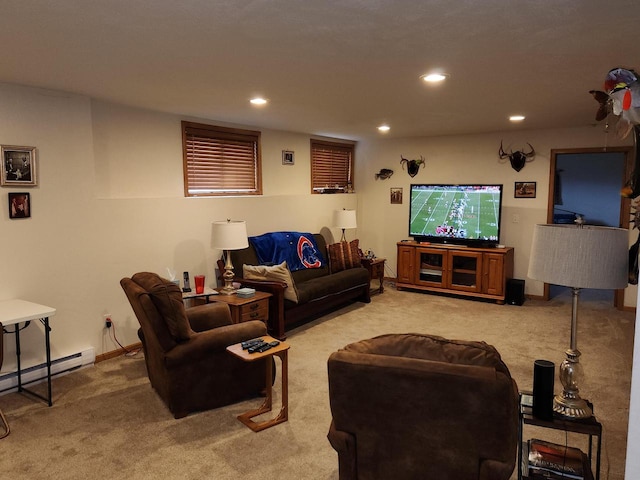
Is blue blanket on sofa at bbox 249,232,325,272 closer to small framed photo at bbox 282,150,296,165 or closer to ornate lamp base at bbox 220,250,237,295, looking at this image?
ornate lamp base at bbox 220,250,237,295

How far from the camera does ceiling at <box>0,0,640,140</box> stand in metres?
1.96

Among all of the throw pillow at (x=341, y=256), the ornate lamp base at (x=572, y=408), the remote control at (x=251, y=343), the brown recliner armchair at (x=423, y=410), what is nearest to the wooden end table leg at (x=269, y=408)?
the remote control at (x=251, y=343)

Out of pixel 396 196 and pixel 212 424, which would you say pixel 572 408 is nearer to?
pixel 212 424

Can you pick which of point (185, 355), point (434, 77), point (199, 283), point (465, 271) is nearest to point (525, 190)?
point (465, 271)

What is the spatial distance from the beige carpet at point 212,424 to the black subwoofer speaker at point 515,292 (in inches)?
42.8

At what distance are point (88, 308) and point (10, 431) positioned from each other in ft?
4.06

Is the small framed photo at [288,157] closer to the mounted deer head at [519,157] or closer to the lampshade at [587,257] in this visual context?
the mounted deer head at [519,157]

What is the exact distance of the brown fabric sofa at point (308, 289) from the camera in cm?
456

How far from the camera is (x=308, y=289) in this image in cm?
495

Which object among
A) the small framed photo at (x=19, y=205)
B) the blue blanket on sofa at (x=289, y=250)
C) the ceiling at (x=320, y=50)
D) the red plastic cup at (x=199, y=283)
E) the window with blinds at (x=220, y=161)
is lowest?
the red plastic cup at (x=199, y=283)

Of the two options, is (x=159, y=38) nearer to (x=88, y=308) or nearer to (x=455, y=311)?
(x=88, y=308)

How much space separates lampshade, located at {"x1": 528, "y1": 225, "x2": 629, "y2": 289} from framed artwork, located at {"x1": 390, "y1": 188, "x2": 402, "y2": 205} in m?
5.28

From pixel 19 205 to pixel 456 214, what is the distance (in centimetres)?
520

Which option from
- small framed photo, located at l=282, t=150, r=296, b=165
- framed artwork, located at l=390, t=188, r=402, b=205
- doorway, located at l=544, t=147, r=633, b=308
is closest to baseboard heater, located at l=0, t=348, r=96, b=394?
small framed photo, located at l=282, t=150, r=296, b=165
